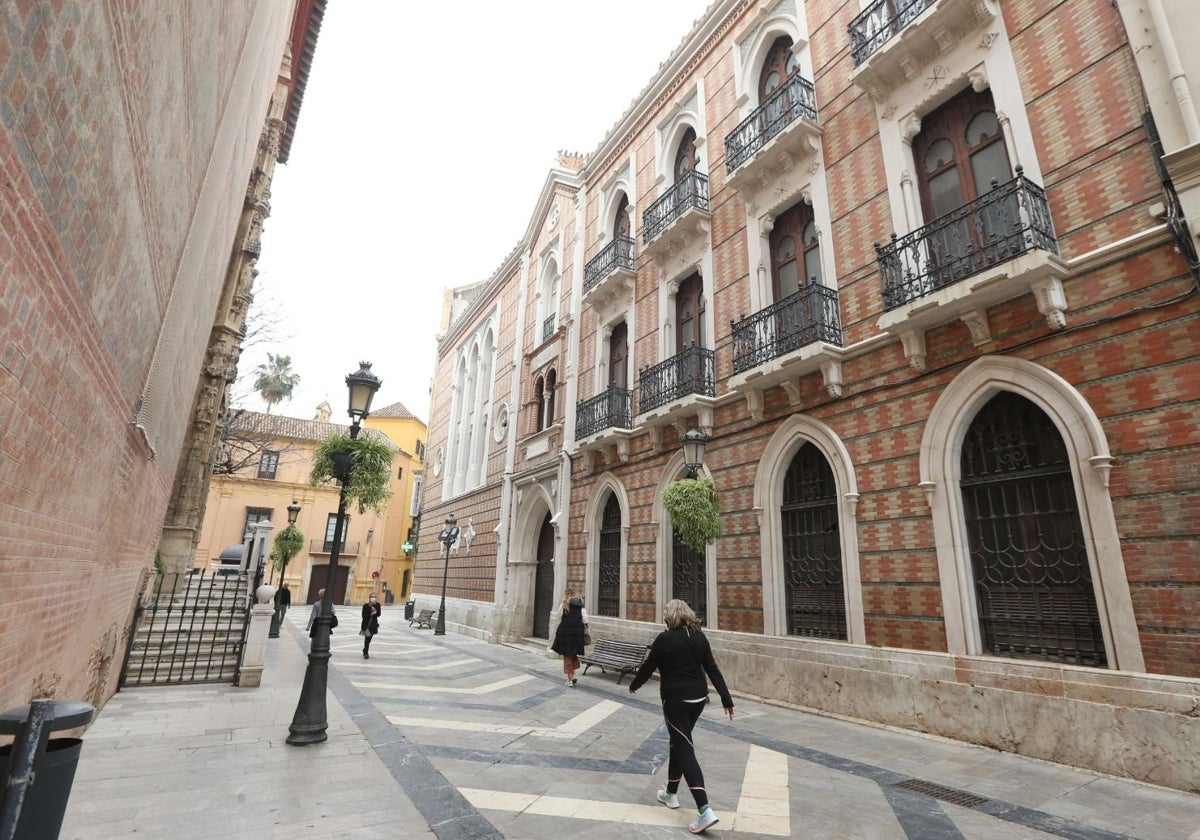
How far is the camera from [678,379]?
39.0ft

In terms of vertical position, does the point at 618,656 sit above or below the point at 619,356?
below

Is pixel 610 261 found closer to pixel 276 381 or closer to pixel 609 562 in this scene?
pixel 609 562

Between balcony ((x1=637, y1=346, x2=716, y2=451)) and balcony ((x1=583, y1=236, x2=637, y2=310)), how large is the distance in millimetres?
3109

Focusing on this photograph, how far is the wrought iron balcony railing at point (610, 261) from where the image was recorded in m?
14.9

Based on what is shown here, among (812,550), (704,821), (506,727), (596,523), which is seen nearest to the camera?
(704,821)

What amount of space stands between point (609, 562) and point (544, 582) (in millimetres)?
4293

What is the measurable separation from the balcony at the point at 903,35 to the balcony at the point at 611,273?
22.0 ft

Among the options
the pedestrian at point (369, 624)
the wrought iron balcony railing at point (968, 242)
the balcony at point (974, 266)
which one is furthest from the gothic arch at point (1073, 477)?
the pedestrian at point (369, 624)

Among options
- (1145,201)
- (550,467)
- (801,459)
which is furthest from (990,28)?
(550,467)

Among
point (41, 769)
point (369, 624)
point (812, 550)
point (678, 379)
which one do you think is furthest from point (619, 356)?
point (41, 769)

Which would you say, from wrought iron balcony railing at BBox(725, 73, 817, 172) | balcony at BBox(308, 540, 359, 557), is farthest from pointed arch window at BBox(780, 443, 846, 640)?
balcony at BBox(308, 540, 359, 557)

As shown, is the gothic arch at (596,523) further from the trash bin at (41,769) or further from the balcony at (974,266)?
the trash bin at (41,769)

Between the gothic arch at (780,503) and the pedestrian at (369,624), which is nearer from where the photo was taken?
the gothic arch at (780,503)

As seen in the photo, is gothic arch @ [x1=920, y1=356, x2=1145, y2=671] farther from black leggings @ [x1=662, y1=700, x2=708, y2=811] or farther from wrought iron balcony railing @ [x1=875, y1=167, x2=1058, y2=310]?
black leggings @ [x1=662, y1=700, x2=708, y2=811]
